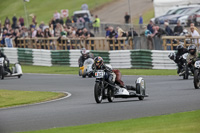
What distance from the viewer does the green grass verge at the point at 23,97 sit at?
17281 mm

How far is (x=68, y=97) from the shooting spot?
18.0 m

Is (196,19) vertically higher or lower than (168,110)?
higher

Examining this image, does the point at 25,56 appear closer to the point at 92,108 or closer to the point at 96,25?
the point at 96,25

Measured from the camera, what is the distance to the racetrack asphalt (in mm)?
12195

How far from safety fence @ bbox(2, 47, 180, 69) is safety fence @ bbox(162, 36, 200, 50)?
2.21 feet

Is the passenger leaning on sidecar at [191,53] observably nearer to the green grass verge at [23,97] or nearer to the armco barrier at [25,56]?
the green grass verge at [23,97]

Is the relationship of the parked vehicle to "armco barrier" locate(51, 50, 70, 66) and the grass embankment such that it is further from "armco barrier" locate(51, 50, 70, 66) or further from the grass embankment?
the grass embankment

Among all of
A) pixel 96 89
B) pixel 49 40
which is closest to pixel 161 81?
pixel 96 89

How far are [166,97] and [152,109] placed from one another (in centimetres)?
272

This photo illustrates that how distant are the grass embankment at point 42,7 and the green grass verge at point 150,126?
2094 inches

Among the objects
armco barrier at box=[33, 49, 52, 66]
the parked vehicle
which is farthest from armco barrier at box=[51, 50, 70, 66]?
the parked vehicle

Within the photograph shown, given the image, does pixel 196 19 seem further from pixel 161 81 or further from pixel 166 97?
pixel 166 97

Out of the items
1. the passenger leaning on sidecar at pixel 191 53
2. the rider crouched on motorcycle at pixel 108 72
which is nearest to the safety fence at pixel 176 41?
the passenger leaning on sidecar at pixel 191 53

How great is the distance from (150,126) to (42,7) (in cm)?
6304
